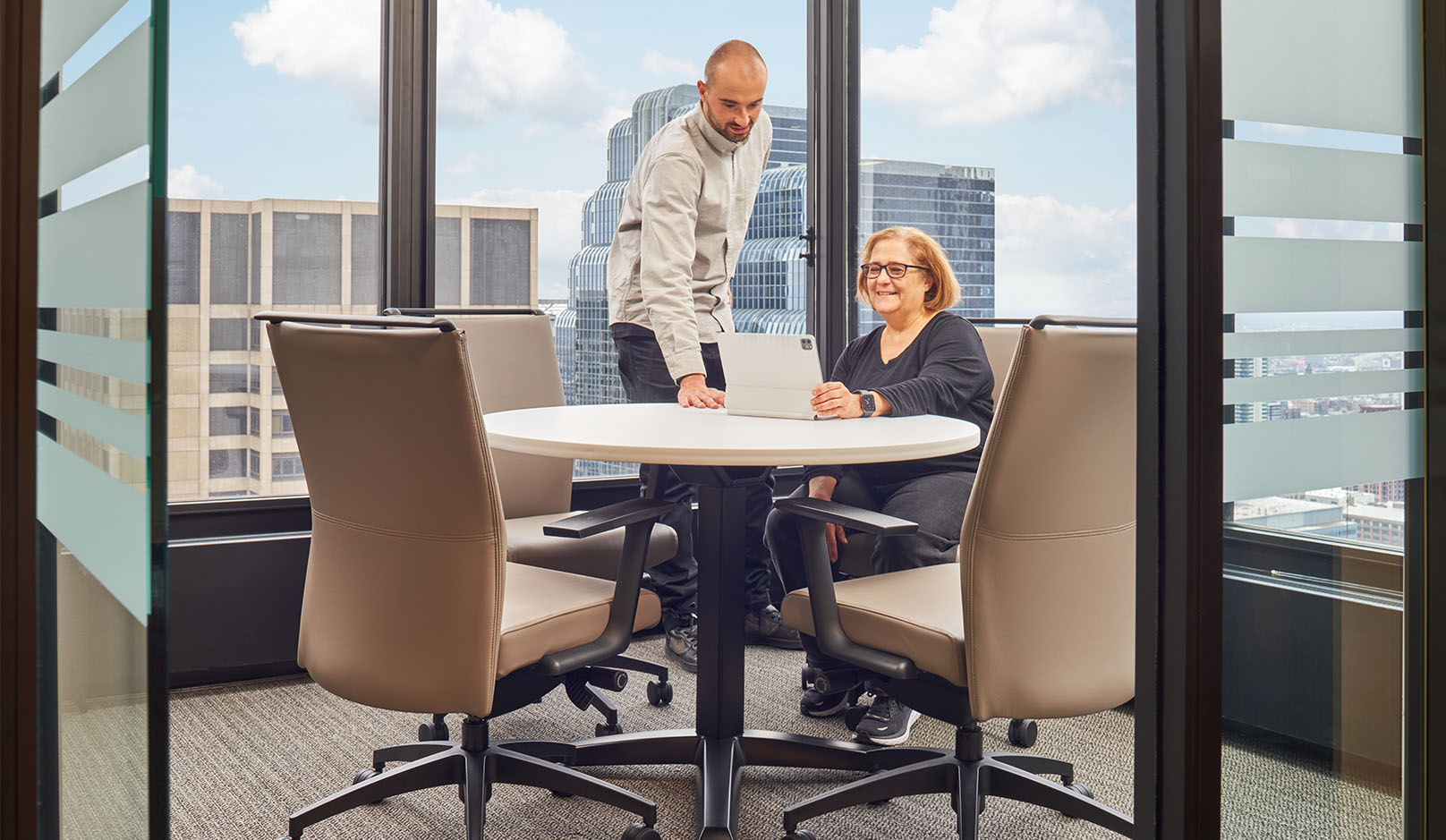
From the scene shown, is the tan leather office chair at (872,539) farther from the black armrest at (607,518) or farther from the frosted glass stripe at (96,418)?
the frosted glass stripe at (96,418)

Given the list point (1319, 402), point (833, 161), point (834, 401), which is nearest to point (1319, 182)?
point (1319, 402)

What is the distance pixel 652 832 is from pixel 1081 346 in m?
1.16

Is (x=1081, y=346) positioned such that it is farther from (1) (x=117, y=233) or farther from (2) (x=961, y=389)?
(1) (x=117, y=233)

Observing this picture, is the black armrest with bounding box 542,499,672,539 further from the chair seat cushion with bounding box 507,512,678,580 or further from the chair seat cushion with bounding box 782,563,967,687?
the chair seat cushion with bounding box 507,512,678,580

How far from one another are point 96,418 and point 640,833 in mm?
1402

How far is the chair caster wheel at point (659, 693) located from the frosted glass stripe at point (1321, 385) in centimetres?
209

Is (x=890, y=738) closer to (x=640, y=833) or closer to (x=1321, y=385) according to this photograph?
(x=640, y=833)

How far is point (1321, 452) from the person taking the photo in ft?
3.10

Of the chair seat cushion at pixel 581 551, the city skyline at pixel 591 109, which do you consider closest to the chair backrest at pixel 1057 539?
the chair seat cushion at pixel 581 551

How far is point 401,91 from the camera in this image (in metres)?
3.27

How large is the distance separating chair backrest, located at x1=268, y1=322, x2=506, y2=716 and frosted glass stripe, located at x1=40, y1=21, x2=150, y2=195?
0.73m

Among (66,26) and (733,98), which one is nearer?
(66,26)

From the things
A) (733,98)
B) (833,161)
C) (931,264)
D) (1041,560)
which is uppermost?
(833,161)

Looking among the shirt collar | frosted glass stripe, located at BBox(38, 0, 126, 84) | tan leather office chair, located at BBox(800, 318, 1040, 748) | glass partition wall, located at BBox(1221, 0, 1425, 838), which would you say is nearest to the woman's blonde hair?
tan leather office chair, located at BBox(800, 318, 1040, 748)
